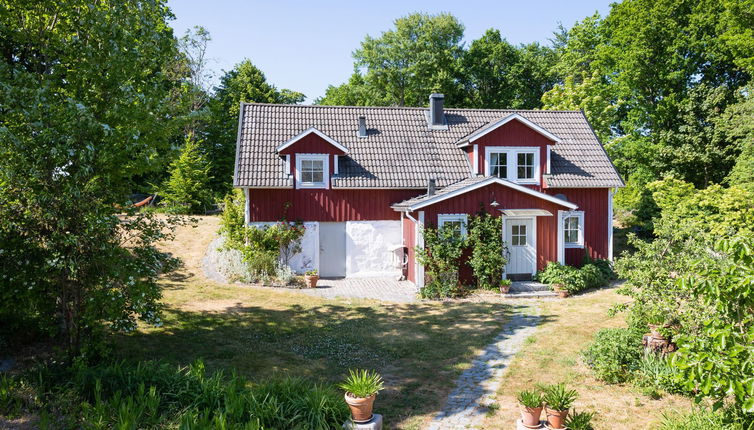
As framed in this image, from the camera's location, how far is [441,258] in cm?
1653

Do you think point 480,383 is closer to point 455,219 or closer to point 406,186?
point 455,219

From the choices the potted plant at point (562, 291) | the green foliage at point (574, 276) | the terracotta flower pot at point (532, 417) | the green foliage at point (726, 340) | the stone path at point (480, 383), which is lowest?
the stone path at point (480, 383)

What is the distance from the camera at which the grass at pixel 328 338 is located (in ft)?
29.0

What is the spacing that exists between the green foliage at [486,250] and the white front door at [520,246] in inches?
35.3

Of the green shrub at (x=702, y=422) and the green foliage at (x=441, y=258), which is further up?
the green foliage at (x=441, y=258)

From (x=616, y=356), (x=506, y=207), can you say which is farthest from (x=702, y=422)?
(x=506, y=207)

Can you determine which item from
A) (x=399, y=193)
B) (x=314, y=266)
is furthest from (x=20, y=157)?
(x=399, y=193)

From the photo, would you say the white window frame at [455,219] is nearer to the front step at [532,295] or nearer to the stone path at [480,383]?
the front step at [532,295]

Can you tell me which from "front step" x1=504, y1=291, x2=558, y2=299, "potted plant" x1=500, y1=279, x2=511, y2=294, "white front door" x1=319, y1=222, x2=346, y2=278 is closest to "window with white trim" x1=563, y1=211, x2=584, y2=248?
"front step" x1=504, y1=291, x2=558, y2=299

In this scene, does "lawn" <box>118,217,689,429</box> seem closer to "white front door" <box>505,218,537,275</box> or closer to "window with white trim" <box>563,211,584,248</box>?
"white front door" <box>505,218,537,275</box>

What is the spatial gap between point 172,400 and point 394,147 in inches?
590

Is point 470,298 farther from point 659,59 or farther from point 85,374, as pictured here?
point 659,59

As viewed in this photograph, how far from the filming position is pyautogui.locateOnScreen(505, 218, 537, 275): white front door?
17.8 meters

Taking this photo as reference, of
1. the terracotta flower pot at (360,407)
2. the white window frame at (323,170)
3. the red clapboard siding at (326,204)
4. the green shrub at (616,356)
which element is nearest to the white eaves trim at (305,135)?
the white window frame at (323,170)
